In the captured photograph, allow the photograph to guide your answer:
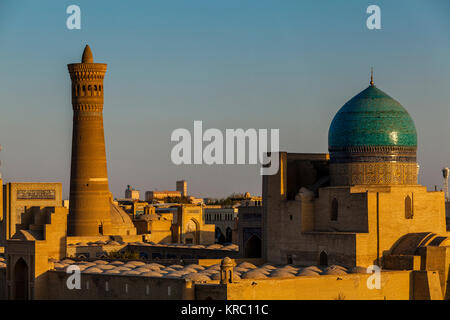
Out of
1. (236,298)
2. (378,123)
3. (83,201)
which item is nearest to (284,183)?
(378,123)

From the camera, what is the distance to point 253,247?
44.1 m

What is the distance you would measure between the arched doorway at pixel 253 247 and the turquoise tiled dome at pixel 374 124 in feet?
22.1

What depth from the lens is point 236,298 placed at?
1228 inches

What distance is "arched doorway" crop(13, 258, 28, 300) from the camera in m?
39.3

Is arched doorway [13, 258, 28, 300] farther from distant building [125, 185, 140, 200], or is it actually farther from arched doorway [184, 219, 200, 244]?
distant building [125, 185, 140, 200]

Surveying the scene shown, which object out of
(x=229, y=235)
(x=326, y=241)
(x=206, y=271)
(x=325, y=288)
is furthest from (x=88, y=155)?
(x=325, y=288)

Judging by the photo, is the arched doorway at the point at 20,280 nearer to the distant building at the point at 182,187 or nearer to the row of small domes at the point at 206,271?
the row of small domes at the point at 206,271

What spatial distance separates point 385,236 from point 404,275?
6.80 ft

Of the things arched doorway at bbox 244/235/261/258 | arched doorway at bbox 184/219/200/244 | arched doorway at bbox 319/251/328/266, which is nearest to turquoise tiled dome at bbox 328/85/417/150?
arched doorway at bbox 319/251/328/266

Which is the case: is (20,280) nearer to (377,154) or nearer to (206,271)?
(206,271)

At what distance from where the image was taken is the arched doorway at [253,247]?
43875 mm

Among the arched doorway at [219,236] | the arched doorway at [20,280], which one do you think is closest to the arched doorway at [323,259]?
the arched doorway at [20,280]

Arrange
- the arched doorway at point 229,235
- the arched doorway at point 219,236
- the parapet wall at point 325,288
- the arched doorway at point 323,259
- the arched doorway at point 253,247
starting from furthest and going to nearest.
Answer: the arched doorway at point 219,236 → the arched doorway at point 229,235 → the arched doorway at point 253,247 → the arched doorway at point 323,259 → the parapet wall at point 325,288
